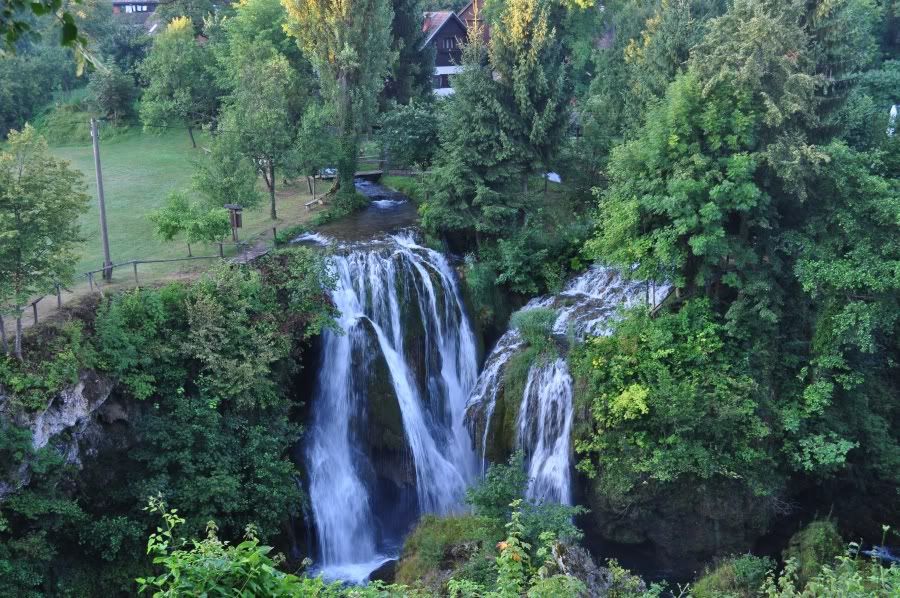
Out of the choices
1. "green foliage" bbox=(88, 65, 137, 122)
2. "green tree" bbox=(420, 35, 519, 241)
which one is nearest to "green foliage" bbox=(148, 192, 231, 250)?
"green tree" bbox=(420, 35, 519, 241)

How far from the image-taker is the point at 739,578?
16125 mm

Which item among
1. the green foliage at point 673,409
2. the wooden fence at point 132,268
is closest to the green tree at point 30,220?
the wooden fence at point 132,268

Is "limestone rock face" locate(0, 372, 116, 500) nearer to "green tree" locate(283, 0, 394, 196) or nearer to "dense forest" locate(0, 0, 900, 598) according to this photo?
"dense forest" locate(0, 0, 900, 598)

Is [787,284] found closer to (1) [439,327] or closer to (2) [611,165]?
(2) [611,165]

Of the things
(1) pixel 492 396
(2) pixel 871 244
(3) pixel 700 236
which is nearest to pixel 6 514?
(1) pixel 492 396

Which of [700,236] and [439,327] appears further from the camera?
[439,327]

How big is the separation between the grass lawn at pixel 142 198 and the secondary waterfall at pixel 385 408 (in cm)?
473

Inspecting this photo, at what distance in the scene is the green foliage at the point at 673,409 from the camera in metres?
17.5

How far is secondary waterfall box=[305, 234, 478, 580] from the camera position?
19.4 metres

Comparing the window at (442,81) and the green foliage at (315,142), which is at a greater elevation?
the window at (442,81)

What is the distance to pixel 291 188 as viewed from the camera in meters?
31.2

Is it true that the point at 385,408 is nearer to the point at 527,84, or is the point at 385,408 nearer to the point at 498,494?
the point at 498,494

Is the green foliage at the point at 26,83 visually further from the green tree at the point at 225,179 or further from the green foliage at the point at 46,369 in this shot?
the green foliage at the point at 46,369

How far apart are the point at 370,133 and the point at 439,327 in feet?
35.0
